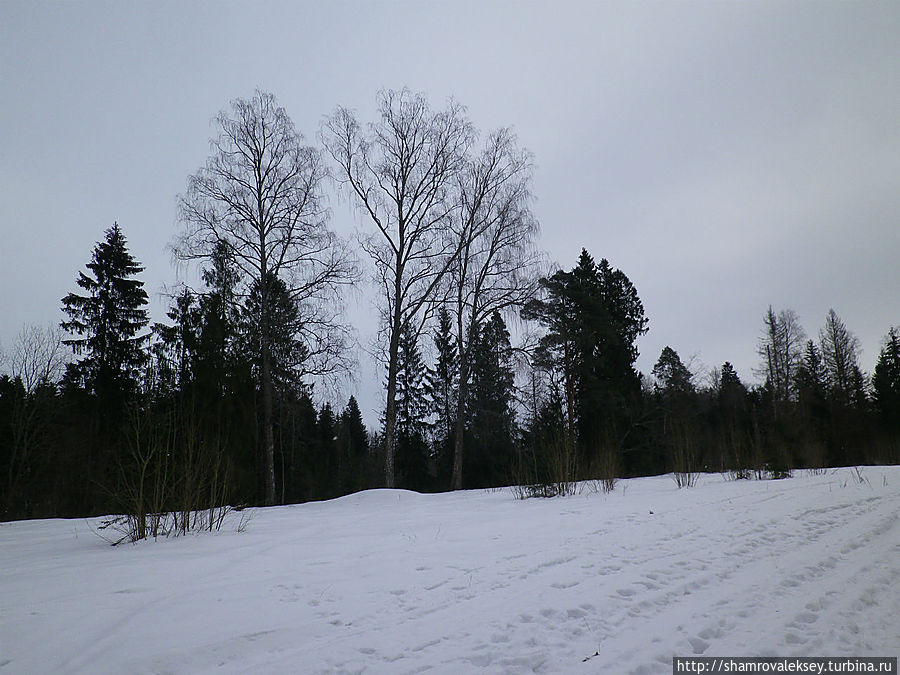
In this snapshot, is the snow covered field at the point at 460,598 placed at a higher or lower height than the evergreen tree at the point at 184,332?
lower

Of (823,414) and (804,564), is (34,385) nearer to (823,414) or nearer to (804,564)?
(804,564)

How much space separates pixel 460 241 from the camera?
715 inches

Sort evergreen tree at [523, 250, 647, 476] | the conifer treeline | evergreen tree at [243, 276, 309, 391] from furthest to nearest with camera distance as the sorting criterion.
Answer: evergreen tree at [523, 250, 647, 476] < evergreen tree at [243, 276, 309, 391] < the conifer treeline

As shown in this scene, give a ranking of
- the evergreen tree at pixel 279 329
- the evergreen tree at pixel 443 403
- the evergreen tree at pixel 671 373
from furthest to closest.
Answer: the evergreen tree at pixel 671 373 → the evergreen tree at pixel 443 403 → the evergreen tree at pixel 279 329

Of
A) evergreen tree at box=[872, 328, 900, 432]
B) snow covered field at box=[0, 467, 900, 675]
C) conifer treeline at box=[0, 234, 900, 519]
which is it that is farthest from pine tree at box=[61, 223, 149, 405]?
evergreen tree at box=[872, 328, 900, 432]

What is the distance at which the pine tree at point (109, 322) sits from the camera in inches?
791

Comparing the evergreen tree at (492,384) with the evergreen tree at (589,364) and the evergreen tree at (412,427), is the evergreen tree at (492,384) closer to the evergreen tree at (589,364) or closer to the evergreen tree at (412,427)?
the evergreen tree at (589,364)

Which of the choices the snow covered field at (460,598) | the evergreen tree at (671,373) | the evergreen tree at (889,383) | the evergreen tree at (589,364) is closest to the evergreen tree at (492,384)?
the evergreen tree at (589,364)

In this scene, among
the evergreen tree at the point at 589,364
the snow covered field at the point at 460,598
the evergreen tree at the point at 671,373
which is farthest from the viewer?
the evergreen tree at the point at 671,373

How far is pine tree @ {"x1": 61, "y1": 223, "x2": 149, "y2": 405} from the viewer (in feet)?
65.9

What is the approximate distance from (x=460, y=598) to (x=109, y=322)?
23.3m

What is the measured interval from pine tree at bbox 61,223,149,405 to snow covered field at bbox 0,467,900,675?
17041 millimetres

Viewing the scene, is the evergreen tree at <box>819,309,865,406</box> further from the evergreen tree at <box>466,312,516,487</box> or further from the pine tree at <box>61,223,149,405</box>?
the pine tree at <box>61,223,149,405</box>

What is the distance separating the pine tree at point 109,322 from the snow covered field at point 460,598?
55.9ft
